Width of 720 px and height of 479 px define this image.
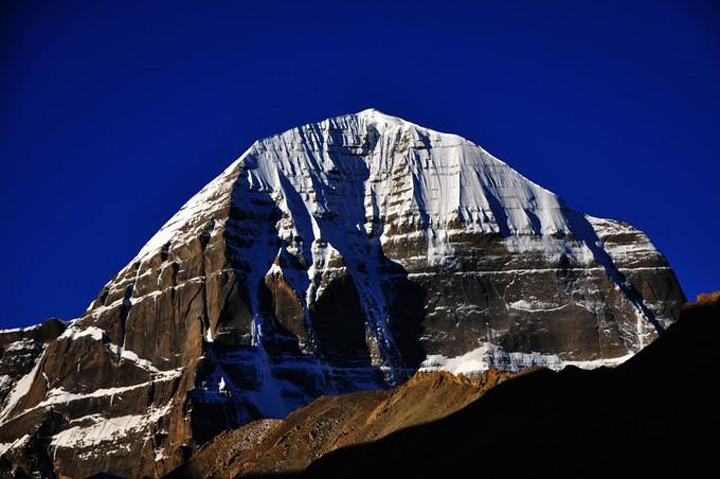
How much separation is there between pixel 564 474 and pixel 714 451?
11.0 m

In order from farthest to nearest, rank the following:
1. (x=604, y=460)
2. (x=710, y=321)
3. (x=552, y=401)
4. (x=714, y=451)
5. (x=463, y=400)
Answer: (x=463, y=400) < (x=552, y=401) < (x=710, y=321) < (x=604, y=460) < (x=714, y=451)

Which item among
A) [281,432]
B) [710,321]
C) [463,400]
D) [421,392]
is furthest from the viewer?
[281,432]

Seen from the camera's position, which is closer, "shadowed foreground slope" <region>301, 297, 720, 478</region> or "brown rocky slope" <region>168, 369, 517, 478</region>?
"shadowed foreground slope" <region>301, 297, 720, 478</region>

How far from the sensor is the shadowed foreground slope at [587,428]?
303ft

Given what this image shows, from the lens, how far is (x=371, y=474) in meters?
115

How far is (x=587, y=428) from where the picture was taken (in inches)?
3939

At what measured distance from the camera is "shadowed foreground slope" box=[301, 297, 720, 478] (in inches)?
3642

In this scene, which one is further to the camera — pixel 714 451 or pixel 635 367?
pixel 635 367

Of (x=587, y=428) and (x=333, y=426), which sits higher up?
(x=333, y=426)

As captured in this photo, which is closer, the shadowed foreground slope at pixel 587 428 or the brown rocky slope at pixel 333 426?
the shadowed foreground slope at pixel 587 428

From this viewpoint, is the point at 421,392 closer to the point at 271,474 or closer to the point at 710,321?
the point at 271,474

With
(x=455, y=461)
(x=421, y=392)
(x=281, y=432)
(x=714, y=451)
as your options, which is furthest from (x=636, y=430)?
(x=281, y=432)

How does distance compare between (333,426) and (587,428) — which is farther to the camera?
(333,426)

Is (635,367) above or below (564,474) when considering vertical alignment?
above
